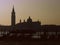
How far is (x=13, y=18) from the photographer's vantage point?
10.6 m

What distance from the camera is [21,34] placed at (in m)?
5.99

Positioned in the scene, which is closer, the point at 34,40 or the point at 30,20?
the point at 34,40

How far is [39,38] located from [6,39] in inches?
29.6

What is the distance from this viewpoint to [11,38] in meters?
5.66

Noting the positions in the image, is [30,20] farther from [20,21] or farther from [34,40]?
[34,40]

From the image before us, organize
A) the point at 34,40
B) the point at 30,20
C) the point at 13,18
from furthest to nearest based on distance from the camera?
the point at 13,18 < the point at 30,20 < the point at 34,40

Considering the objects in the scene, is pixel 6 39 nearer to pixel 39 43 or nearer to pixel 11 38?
pixel 11 38

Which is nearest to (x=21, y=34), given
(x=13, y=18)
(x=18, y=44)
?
(x=18, y=44)

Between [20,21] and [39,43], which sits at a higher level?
[20,21]

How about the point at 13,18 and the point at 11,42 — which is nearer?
the point at 11,42

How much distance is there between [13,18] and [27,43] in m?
4.93

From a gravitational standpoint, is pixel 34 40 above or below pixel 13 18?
below

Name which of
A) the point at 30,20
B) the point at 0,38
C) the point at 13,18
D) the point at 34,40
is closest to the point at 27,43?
the point at 34,40

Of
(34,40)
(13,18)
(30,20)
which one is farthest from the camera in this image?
(13,18)
